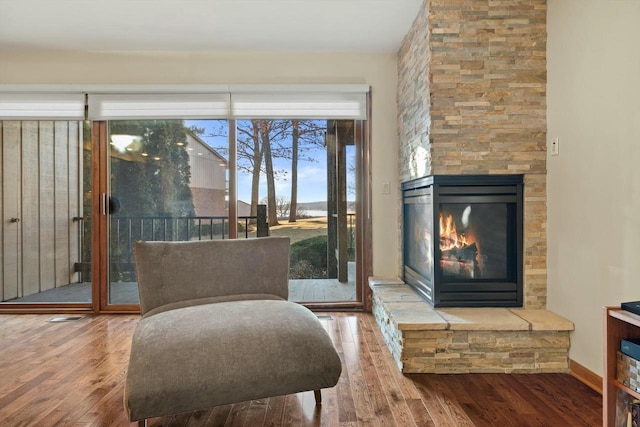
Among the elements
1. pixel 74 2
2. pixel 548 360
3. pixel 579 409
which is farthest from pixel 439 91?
pixel 74 2

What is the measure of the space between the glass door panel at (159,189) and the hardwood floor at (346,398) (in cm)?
114

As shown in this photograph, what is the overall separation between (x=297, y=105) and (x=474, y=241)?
1.92 m

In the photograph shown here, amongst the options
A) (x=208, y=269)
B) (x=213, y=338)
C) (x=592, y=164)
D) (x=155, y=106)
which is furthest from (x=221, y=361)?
(x=155, y=106)

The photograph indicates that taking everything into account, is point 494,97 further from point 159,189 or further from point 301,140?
point 159,189

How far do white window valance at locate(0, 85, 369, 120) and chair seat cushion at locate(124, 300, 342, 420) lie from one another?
214 cm

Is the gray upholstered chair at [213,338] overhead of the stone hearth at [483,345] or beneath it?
overhead

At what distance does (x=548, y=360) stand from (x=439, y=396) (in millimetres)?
749

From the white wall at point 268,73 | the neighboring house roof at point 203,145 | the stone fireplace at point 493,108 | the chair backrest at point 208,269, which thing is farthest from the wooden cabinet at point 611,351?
the neighboring house roof at point 203,145

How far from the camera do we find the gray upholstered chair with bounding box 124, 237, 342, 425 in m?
1.37

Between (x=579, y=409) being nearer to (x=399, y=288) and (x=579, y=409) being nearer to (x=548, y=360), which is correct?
(x=548, y=360)

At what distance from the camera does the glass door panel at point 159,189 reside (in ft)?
11.1

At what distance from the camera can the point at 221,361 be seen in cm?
143

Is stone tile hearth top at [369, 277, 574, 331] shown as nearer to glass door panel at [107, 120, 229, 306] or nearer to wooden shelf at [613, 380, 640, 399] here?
wooden shelf at [613, 380, 640, 399]

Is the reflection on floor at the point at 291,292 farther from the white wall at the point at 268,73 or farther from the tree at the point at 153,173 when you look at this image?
the tree at the point at 153,173
